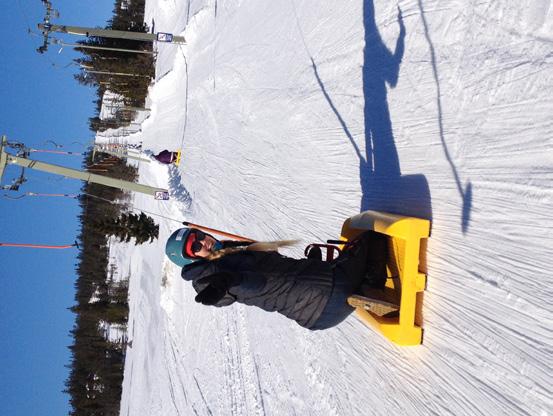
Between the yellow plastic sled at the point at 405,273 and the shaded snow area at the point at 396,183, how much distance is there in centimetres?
7

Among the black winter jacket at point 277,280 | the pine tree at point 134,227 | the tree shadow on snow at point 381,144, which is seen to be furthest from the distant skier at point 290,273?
the pine tree at point 134,227

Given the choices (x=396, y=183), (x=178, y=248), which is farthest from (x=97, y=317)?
(x=396, y=183)

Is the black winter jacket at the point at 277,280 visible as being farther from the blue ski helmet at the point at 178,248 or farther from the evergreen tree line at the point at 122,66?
the evergreen tree line at the point at 122,66

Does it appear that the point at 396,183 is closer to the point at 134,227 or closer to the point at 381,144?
the point at 381,144

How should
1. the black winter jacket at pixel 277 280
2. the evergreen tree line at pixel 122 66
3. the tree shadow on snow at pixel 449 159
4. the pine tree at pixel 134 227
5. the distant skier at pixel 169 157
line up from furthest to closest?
the evergreen tree line at pixel 122 66 → the pine tree at pixel 134 227 → the distant skier at pixel 169 157 → the black winter jacket at pixel 277 280 → the tree shadow on snow at pixel 449 159

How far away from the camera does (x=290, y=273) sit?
340cm

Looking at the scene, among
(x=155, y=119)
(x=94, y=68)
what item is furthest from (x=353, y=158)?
(x=94, y=68)

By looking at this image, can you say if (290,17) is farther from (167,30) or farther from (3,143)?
(167,30)

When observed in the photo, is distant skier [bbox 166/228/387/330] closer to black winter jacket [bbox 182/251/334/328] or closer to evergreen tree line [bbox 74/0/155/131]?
black winter jacket [bbox 182/251/334/328]

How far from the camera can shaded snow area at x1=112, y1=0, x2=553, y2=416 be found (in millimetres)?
2348

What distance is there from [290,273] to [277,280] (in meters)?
0.12

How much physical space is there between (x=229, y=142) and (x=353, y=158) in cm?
427

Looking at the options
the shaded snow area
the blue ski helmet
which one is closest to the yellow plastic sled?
the shaded snow area

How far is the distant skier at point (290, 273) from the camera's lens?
10.8 ft
